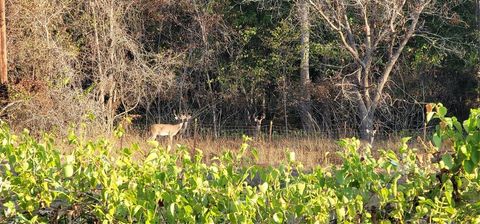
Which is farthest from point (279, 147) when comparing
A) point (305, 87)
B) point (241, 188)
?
point (241, 188)

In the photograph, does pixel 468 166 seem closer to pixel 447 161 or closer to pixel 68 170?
pixel 447 161

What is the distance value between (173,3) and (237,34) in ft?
6.69

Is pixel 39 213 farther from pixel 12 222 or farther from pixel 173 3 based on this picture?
pixel 173 3

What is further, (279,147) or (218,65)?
(218,65)

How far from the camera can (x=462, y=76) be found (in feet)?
69.6

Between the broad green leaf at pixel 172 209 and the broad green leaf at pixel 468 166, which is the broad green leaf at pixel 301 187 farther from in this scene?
the broad green leaf at pixel 468 166

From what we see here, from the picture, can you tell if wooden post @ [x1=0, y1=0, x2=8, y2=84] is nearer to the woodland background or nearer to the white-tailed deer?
the woodland background

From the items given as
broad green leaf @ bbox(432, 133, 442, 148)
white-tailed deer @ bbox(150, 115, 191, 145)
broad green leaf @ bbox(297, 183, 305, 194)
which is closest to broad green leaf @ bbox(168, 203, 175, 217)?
broad green leaf @ bbox(297, 183, 305, 194)

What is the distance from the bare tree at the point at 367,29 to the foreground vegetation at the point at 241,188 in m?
12.3

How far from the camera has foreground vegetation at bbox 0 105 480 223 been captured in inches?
126

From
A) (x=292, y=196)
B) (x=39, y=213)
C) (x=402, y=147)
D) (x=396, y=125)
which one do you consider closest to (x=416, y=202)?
(x=402, y=147)

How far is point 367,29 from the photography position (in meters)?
16.8

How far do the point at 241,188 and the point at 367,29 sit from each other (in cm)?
1386

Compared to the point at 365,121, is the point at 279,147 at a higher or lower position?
lower
